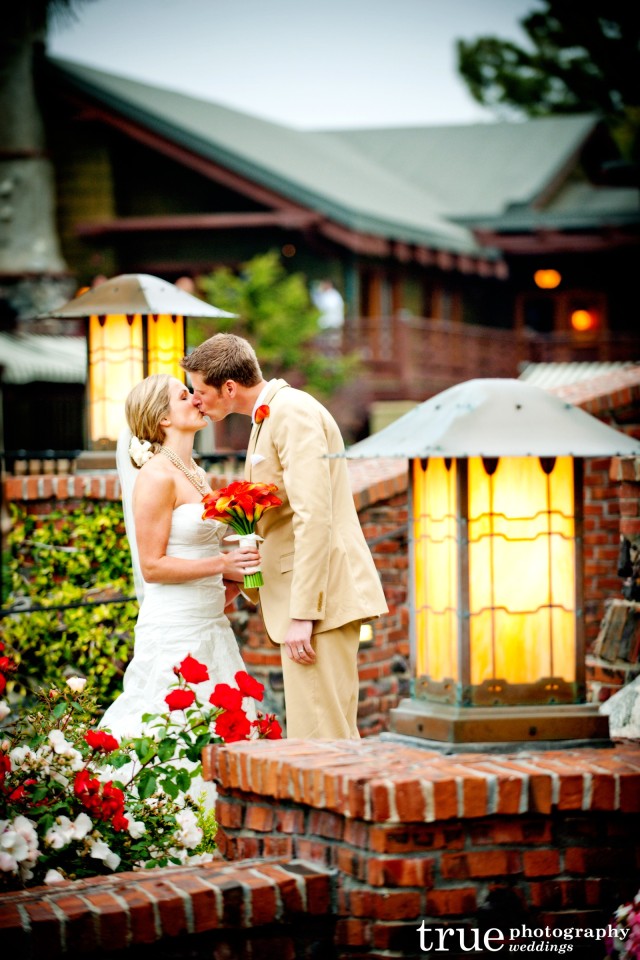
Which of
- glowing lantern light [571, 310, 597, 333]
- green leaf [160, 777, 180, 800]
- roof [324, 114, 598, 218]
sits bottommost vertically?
green leaf [160, 777, 180, 800]

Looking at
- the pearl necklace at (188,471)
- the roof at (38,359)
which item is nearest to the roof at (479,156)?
the roof at (38,359)

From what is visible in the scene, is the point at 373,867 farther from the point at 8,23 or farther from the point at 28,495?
the point at 8,23

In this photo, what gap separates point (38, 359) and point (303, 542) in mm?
15196

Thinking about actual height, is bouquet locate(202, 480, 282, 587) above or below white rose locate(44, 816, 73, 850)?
above

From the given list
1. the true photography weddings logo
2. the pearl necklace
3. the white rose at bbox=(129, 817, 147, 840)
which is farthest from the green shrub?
the true photography weddings logo

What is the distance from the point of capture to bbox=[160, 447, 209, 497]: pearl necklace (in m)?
5.24

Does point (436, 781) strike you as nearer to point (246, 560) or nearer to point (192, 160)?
point (246, 560)

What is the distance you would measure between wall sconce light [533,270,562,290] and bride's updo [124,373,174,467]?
68.2 feet

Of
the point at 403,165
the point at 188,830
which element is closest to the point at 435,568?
the point at 188,830

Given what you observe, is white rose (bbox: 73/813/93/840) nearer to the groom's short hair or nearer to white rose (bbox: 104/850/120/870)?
white rose (bbox: 104/850/120/870)

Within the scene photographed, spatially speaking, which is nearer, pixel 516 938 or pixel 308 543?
pixel 516 938

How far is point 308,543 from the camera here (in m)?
4.53

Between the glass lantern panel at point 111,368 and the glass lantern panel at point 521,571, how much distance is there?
395 cm

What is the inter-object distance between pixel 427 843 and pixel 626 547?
3142 mm
